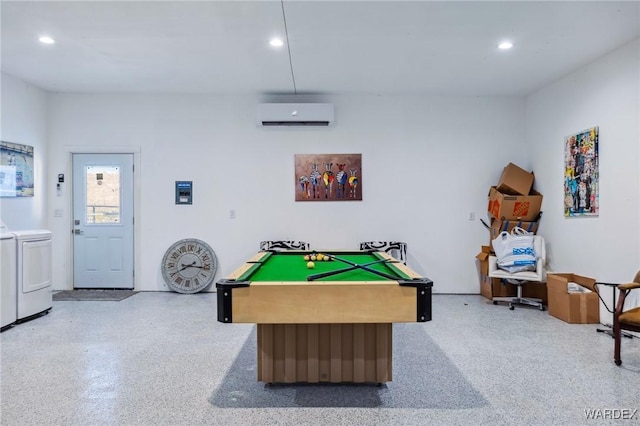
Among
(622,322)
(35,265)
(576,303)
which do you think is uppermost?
(35,265)

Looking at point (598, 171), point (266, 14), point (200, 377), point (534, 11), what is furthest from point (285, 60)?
point (598, 171)

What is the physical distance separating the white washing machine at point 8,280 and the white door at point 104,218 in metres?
1.54

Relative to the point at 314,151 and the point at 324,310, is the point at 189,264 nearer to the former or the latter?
the point at 314,151

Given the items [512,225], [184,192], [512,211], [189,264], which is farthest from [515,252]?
[184,192]

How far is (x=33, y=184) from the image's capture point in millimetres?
5105

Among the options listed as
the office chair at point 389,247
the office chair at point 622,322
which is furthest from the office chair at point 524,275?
the office chair at point 622,322

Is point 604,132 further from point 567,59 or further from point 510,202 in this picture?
point 510,202

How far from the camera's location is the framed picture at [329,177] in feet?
17.9

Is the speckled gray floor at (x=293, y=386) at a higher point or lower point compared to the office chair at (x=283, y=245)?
lower

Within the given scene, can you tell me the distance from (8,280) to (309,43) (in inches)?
154

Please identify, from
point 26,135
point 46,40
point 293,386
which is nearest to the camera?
point 293,386

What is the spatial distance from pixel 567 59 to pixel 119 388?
5250 millimetres

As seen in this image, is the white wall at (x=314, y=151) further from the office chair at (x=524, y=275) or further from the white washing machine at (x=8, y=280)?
the white washing machine at (x=8, y=280)

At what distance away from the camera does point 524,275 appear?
14.9 feet
